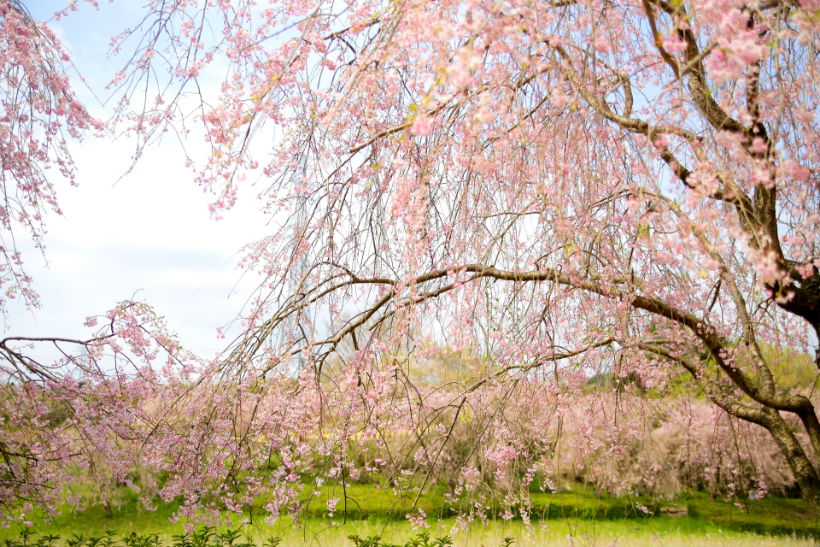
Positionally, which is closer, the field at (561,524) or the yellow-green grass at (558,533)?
the yellow-green grass at (558,533)

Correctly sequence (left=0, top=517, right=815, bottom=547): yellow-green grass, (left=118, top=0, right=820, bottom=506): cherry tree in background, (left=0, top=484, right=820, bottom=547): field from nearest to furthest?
(left=118, top=0, right=820, bottom=506): cherry tree in background, (left=0, top=517, right=815, bottom=547): yellow-green grass, (left=0, top=484, right=820, bottom=547): field

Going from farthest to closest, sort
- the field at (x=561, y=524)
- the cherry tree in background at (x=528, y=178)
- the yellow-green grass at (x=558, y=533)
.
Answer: the field at (x=561, y=524) → the yellow-green grass at (x=558, y=533) → the cherry tree in background at (x=528, y=178)

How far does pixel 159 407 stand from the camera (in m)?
4.50

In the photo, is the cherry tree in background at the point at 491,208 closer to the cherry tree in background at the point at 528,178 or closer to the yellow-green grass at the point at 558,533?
the cherry tree in background at the point at 528,178

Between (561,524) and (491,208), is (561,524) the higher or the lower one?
the lower one

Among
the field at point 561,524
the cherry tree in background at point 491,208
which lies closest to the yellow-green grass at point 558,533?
the field at point 561,524

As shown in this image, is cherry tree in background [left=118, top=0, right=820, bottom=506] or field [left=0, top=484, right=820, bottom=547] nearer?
cherry tree in background [left=118, top=0, right=820, bottom=506]

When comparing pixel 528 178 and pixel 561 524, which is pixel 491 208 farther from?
pixel 561 524

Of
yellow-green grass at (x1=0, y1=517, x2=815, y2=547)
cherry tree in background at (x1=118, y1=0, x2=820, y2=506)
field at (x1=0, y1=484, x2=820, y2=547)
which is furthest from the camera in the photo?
field at (x1=0, y1=484, x2=820, y2=547)

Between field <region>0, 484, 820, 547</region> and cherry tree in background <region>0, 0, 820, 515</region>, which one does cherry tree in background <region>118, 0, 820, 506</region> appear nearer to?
cherry tree in background <region>0, 0, 820, 515</region>

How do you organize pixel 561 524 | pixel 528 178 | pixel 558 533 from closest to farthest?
1. pixel 528 178
2. pixel 558 533
3. pixel 561 524

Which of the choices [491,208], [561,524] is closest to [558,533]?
[561,524]

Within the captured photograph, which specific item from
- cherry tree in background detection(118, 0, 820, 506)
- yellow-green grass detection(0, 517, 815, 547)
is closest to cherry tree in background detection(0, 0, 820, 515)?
cherry tree in background detection(118, 0, 820, 506)

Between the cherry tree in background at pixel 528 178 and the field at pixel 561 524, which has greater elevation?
the cherry tree in background at pixel 528 178
